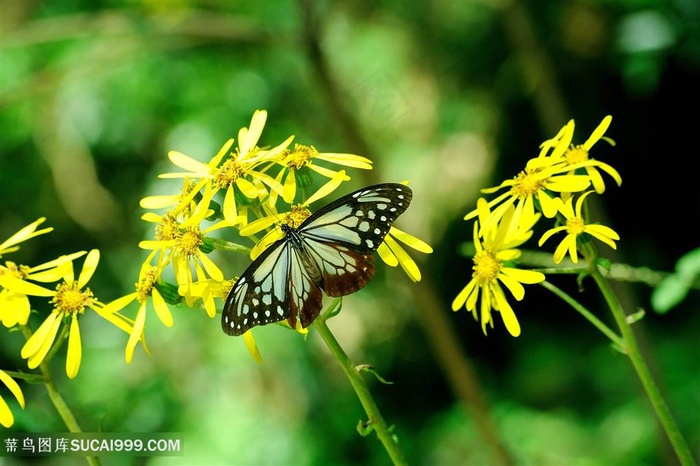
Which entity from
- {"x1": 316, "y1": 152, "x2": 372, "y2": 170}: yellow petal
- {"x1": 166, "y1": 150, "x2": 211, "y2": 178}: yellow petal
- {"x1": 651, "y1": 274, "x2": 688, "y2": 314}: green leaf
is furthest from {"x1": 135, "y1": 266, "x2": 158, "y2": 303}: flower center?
{"x1": 651, "y1": 274, "x2": 688, "y2": 314}: green leaf

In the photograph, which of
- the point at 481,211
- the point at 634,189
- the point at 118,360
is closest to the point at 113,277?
the point at 118,360

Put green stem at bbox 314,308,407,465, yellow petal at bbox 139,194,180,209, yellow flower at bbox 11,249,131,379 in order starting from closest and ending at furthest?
green stem at bbox 314,308,407,465
yellow flower at bbox 11,249,131,379
yellow petal at bbox 139,194,180,209

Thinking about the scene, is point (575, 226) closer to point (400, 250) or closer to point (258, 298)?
point (400, 250)

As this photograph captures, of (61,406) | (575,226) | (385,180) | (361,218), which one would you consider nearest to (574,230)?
(575,226)

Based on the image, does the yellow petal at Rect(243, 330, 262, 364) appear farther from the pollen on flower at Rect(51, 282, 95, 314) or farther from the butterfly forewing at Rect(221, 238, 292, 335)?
the pollen on flower at Rect(51, 282, 95, 314)

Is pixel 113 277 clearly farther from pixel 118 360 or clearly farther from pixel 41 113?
pixel 41 113

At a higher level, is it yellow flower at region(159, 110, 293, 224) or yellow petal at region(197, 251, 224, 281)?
yellow flower at region(159, 110, 293, 224)

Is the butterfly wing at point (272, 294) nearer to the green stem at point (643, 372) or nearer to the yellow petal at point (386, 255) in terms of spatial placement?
the yellow petal at point (386, 255)
